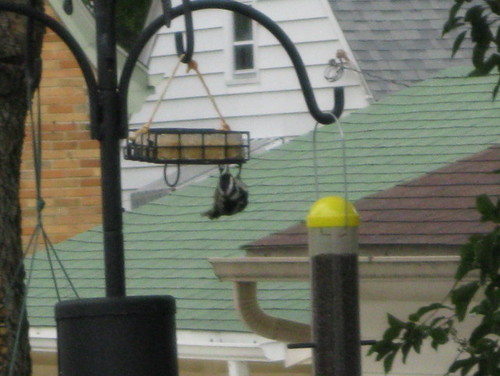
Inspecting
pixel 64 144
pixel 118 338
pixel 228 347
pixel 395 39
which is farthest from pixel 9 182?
pixel 395 39

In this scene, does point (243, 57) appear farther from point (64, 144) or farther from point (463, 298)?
point (463, 298)

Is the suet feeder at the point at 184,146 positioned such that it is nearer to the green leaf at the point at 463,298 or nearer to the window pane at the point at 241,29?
the green leaf at the point at 463,298

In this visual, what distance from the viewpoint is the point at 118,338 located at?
3350mm

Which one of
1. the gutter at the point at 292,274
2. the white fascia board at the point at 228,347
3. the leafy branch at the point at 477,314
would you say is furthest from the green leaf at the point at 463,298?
the white fascia board at the point at 228,347

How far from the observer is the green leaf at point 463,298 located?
4191mm

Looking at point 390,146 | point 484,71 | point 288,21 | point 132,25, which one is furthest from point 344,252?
point 132,25

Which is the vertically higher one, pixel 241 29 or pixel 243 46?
pixel 241 29

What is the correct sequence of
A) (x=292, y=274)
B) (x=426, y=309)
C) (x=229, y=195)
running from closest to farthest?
(x=426, y=309) → (x=229, y=195) → (x=292, y=274)

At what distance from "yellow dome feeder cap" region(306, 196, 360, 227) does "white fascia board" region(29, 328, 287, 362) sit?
2426mm

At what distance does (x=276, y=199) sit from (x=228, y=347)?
139 cm

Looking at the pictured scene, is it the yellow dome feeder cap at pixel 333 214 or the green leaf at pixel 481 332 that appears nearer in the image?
the green leaf at pixel 481 332

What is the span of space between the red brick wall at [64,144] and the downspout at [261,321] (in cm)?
291

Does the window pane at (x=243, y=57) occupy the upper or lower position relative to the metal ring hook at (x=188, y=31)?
upper

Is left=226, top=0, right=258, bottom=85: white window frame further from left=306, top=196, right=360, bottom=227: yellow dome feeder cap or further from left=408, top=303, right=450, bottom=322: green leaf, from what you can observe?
left=408, top=303, right=450, bottom=322: green leaf
